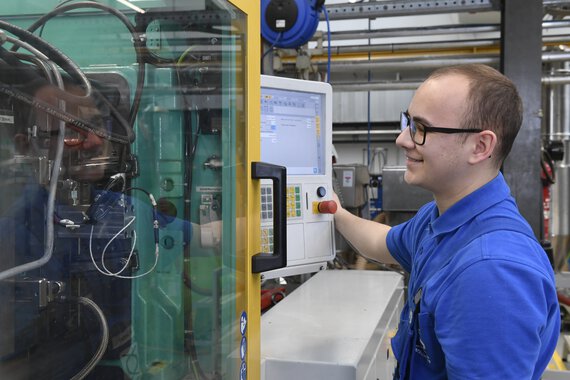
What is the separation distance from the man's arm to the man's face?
1.56 feet

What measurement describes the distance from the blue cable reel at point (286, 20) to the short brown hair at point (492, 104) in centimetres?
129

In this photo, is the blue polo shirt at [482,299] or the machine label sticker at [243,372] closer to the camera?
the blue polo shirt at [482,299]

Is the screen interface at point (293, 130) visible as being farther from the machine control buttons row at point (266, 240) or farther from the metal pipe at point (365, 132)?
the metal pipe at point (365, 132)

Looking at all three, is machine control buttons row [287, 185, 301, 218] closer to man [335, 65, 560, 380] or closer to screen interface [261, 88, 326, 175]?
screen interface [261, 88, 326, 175]

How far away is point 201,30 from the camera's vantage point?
3.30ft

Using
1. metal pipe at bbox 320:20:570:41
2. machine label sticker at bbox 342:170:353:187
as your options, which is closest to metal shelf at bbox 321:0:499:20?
metal pipe at bbox 320:20:570:41

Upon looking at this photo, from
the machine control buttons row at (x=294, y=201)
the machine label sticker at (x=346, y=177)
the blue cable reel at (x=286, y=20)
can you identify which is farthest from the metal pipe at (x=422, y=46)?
the machine control buttons row at (x=294, y=201)

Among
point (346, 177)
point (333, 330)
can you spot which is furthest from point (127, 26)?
point (346, 177)

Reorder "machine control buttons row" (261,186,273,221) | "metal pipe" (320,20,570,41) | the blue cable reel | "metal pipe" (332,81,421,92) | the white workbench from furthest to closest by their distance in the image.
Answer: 1. "metal pipe" (332,81,421,92)
2. "metal pipe" (320,20,570,41)
3. the blue cable reel
4. "machine control buttons row" (261,186,273,221)
5. the white workbench

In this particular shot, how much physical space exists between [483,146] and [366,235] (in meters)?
0.61

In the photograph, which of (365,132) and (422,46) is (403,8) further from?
(365,132)

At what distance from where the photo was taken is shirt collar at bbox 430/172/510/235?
1026mm

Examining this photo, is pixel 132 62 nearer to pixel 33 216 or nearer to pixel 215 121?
pixel 215 121

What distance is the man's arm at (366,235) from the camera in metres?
1.54
